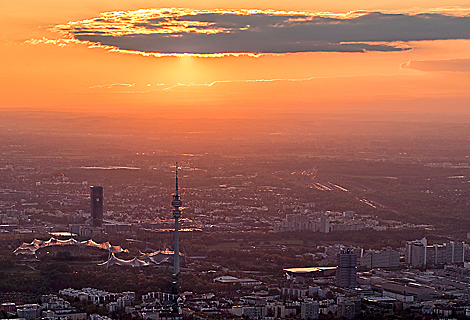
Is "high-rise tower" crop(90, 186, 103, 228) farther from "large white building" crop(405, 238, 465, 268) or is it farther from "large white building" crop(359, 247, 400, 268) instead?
"large white building" crop(405, 238, 465, 268)

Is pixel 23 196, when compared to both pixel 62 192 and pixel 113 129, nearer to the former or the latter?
pixel 62 192

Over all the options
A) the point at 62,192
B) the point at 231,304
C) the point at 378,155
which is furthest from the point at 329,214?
the point at 378,155

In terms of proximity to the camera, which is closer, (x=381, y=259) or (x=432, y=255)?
(x=381, y=259)

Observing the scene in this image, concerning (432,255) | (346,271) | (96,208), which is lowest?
(96,208)

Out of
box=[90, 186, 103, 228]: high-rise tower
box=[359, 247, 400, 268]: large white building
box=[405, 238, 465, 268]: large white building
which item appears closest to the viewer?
box=[359, 247, 400, 268]: large white building

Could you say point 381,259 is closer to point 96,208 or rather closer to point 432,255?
point 432,255

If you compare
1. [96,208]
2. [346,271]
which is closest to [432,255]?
[346,271]

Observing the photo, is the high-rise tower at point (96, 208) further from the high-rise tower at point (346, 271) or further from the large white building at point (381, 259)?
the high-rise tower at point (346, 271)

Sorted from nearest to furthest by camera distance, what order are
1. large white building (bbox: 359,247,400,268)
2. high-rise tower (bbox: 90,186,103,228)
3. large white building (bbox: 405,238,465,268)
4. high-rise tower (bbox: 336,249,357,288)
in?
high-rise tower (bbox: 336,249,357,288) → large white building (bbox: 359,247,400,268) → large white building (bbox: 405,238,465,268) → high-rise tower (bbox: 90,186,103,228)

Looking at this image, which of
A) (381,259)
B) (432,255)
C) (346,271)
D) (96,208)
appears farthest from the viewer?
(96,208)

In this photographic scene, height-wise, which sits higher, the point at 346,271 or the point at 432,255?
the point at 346,271

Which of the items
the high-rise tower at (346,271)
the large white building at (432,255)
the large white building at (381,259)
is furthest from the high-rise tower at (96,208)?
the high-rise tower at (346,271)

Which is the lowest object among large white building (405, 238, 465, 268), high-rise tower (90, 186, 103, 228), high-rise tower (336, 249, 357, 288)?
high-rise tower (90, 186, 103, 228)

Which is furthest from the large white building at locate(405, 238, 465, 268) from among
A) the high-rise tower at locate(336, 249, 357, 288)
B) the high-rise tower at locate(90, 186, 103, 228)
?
the high-rise tower at locate(90, 186, 103, 228)
